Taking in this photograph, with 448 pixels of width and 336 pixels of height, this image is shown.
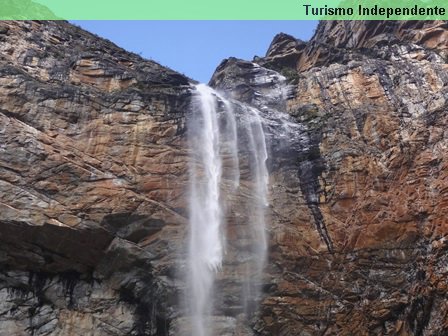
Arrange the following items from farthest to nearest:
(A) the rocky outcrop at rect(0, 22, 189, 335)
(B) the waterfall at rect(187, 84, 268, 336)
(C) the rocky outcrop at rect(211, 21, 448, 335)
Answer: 1. (B) the waterfall at rect(187, 84, 268, 336)
2. (C) the rocky outcrop at rect(211, 21, 448, 335)
3. (A) the rocky outcrop at rect(0, 22, 189, 335)

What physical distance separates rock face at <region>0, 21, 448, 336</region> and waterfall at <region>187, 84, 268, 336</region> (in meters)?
0.44

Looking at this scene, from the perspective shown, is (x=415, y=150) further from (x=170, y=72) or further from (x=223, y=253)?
(x=170, y=72)

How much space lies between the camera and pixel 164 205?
1675 cm

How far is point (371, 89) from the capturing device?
21109 millimetres

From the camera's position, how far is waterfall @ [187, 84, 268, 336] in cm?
1628

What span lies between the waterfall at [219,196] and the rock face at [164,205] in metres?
0.44

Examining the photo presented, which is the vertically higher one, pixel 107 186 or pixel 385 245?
pixel 107 186

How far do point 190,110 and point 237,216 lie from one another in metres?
5.00

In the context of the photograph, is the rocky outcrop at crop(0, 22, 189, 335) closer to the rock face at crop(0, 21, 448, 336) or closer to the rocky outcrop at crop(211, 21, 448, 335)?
the rock face at crop(0, 21, 448, 336)

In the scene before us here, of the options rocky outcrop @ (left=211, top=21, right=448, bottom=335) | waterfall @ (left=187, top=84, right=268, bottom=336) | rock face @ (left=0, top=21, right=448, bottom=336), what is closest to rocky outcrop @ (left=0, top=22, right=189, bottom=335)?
rock face @ (left=0, top=21, right=448, bottom=336)

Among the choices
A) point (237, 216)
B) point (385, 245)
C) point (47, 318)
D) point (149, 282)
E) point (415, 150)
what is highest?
point (415, 150)

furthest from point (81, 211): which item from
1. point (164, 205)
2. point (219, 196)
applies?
point (219, 196)

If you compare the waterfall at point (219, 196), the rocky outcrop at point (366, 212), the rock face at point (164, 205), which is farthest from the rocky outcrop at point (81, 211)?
the rocky outcrop at point (366, 212)

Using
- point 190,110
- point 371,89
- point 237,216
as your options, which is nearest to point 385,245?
point 237,216
